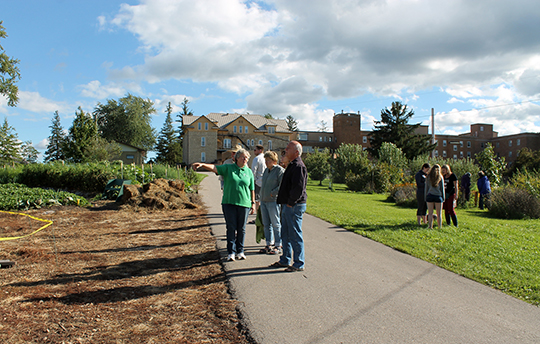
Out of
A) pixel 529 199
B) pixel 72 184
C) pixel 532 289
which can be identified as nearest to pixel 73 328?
pixel 532 289

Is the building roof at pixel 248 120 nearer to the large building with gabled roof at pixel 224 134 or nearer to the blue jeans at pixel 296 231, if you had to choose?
the large building with gabled roof at pixel 224 134

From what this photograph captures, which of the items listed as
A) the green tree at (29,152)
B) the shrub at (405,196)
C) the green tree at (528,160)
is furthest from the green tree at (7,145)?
the green tree at (528,160)

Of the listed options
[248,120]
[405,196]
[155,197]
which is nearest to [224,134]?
[248,120]

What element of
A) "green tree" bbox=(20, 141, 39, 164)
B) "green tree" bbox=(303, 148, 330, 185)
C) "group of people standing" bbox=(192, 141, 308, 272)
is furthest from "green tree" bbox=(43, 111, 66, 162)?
"group of people standing" bbox=(192, 141, 308, 272)

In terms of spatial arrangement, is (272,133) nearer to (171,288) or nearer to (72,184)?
(72,184)

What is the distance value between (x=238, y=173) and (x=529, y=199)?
13664mm

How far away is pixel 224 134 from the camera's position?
7044 centimetres

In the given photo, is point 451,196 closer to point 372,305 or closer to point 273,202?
point 273,202

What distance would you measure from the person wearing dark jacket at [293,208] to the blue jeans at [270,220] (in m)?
0.85

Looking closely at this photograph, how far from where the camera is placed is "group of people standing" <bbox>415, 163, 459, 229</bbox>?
929 cm

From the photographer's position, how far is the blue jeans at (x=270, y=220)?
6.53 metres

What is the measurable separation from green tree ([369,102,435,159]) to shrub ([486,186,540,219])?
1763 inches

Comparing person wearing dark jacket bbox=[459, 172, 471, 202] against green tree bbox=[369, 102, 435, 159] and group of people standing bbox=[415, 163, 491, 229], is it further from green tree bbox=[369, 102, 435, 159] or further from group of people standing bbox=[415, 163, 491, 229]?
green tree bbox=[369, 102, 435, 159]

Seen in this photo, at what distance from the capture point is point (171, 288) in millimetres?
4688
